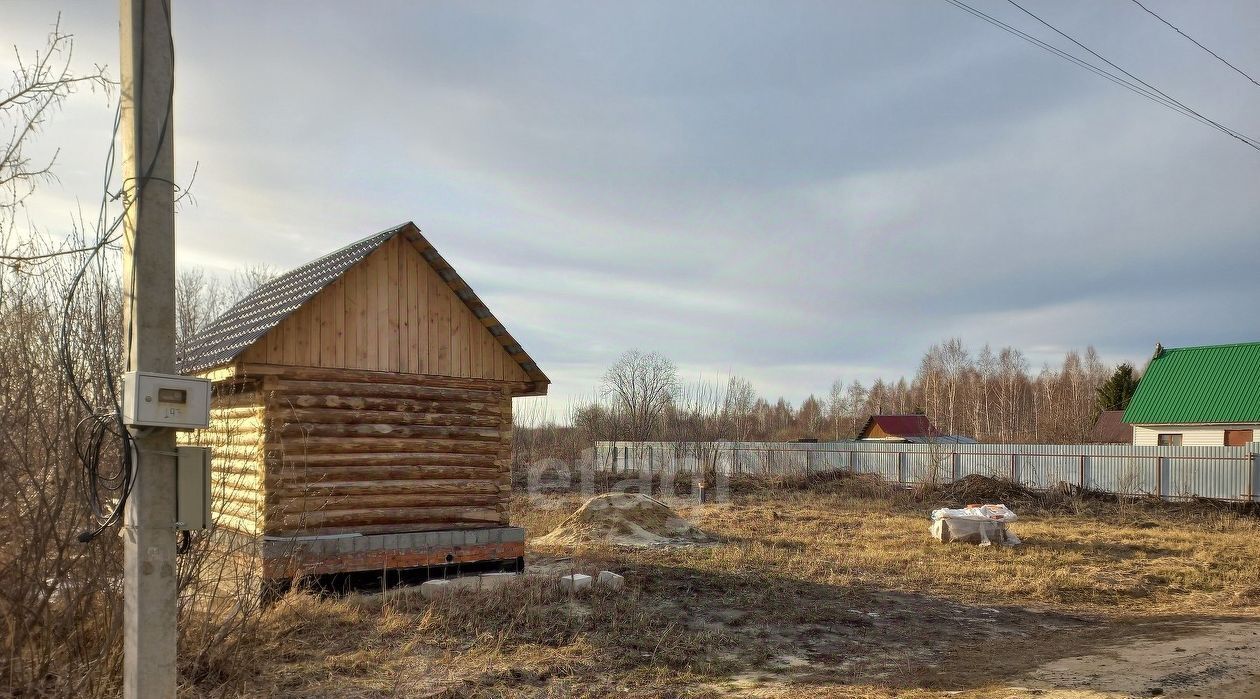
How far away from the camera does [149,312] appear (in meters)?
3.87

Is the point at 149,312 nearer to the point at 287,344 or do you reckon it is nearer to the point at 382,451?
the point at 287,344

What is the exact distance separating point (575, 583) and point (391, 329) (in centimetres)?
412

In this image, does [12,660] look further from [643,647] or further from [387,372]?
[387,372]

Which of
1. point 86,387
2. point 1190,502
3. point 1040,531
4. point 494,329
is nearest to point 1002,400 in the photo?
point 1190,502

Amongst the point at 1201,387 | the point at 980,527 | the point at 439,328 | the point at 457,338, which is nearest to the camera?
the point at 439,328

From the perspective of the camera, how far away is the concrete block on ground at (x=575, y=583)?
1078 centimetres

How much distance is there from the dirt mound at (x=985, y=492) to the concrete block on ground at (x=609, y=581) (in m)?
18.2

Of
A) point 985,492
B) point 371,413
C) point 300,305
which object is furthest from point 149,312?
point 985,492

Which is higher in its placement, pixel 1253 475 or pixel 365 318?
pixel 365 318

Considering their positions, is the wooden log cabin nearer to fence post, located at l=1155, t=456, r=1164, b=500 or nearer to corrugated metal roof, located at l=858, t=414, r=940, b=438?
fence post, located at l=1155, t=456, r=1164, b=500

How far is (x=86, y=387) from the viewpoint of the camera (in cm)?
585

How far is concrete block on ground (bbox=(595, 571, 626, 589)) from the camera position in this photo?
1123 cm

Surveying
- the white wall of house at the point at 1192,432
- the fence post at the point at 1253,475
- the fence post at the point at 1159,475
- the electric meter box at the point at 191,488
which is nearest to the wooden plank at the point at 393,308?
the electric meter box at the point at 191,488

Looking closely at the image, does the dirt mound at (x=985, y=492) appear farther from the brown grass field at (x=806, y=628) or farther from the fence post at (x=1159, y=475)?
the brown grass field at (x=806, y=628)
